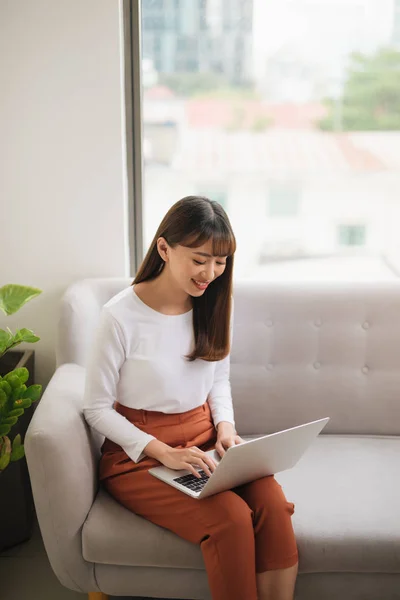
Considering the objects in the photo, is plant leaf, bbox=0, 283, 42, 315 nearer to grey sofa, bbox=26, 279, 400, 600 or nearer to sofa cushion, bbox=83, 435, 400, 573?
grey sofa, bbox=26, 279, 400, 600

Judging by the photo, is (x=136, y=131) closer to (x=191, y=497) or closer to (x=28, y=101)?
(x=28, y=101)

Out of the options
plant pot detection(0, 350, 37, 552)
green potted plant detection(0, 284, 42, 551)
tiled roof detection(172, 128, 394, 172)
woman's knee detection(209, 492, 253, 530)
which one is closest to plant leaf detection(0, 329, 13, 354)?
green potted plant detection(0, 284, 42, 551)

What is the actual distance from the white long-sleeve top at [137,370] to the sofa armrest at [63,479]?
0.08m

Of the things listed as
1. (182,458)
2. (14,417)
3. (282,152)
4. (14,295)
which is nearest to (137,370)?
(182,458)

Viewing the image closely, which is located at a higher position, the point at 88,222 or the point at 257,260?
the point at 88,222

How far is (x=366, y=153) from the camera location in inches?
91.7

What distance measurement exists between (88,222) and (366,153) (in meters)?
0.97

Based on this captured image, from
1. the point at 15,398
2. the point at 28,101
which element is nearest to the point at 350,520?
the point at 15,398

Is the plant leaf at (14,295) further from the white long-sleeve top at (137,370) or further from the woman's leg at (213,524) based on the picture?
the woman's leg at (213,524)

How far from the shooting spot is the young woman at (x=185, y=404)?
147 centimetres

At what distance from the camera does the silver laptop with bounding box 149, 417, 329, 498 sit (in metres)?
1.38

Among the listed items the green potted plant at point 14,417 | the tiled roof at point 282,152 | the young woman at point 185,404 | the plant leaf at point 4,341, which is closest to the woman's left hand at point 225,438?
the young woman at point 185,404

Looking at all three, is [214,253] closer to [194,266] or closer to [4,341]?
[194,266]

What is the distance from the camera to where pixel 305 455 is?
6.28ft
